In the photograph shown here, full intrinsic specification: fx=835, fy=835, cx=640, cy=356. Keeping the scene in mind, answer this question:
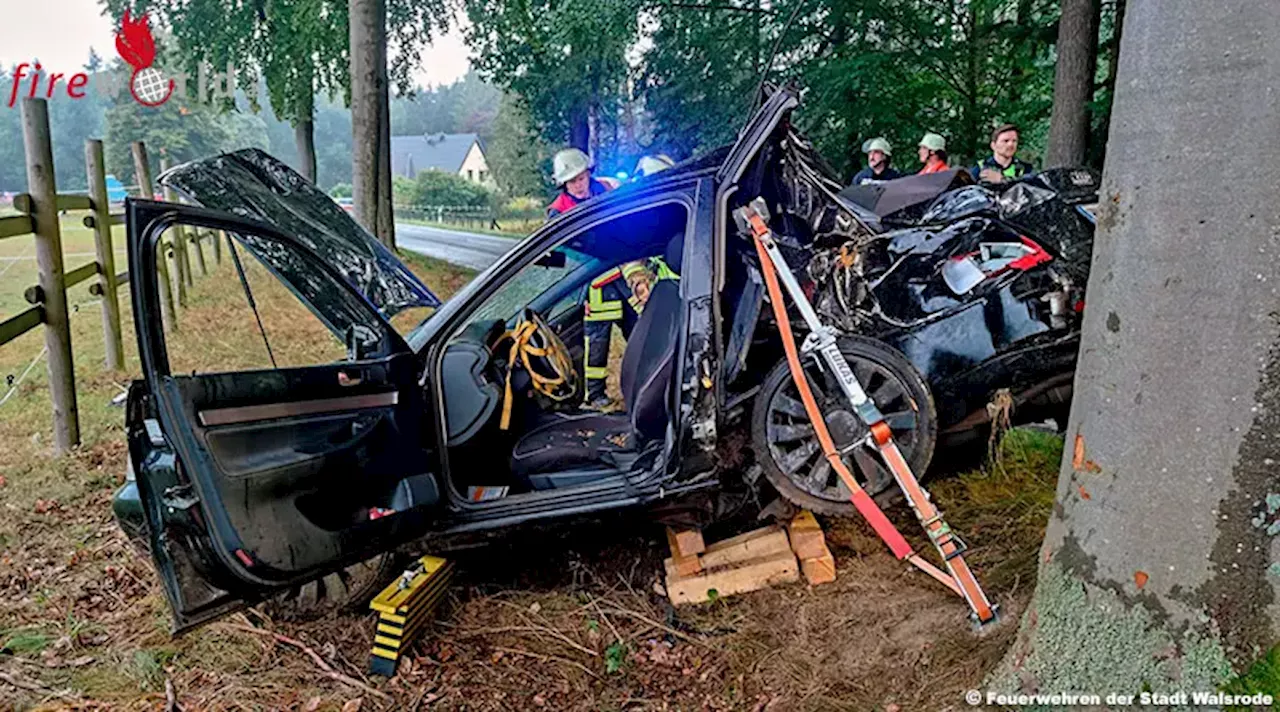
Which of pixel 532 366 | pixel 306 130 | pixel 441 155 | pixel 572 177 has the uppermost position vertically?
pixel 441 155

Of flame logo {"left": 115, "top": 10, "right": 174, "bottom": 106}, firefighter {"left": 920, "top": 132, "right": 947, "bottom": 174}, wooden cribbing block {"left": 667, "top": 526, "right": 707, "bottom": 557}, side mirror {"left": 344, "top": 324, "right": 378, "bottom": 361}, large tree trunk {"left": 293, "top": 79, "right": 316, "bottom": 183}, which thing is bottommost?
wooden cribbing block {"left": 667, "top": 526, "right": 707, "bottom": 557}

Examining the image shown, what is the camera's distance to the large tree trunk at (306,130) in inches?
607

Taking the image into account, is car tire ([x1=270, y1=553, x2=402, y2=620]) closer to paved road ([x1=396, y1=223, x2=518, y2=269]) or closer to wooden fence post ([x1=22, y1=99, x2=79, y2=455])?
wooden fence post ([x1=22, y1=99, x2=79, y2=455])

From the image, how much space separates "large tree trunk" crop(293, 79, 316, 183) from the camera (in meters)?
15.4

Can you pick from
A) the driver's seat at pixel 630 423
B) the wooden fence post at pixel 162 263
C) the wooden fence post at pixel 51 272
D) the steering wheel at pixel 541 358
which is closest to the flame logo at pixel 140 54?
the wooden fence post at pixel 162 263

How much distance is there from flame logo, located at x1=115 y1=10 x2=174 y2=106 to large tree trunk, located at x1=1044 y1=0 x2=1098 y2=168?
14443mm

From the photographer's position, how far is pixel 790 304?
3176 mm

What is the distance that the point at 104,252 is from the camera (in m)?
6.09

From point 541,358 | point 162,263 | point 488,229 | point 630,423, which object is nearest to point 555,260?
point 541,358

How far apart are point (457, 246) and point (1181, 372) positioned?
73.8ft

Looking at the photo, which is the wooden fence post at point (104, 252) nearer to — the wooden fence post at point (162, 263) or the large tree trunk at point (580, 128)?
the wooden fence post at point (162, 263)

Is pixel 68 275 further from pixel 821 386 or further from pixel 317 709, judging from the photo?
pixel 821 386

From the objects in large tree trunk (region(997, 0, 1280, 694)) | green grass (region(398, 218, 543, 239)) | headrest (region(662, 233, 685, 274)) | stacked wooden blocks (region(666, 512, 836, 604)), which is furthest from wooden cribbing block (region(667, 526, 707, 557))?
green grass (region(398, 218, 543, 239))

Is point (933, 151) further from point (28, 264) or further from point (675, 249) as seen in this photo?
point (28, 264)
